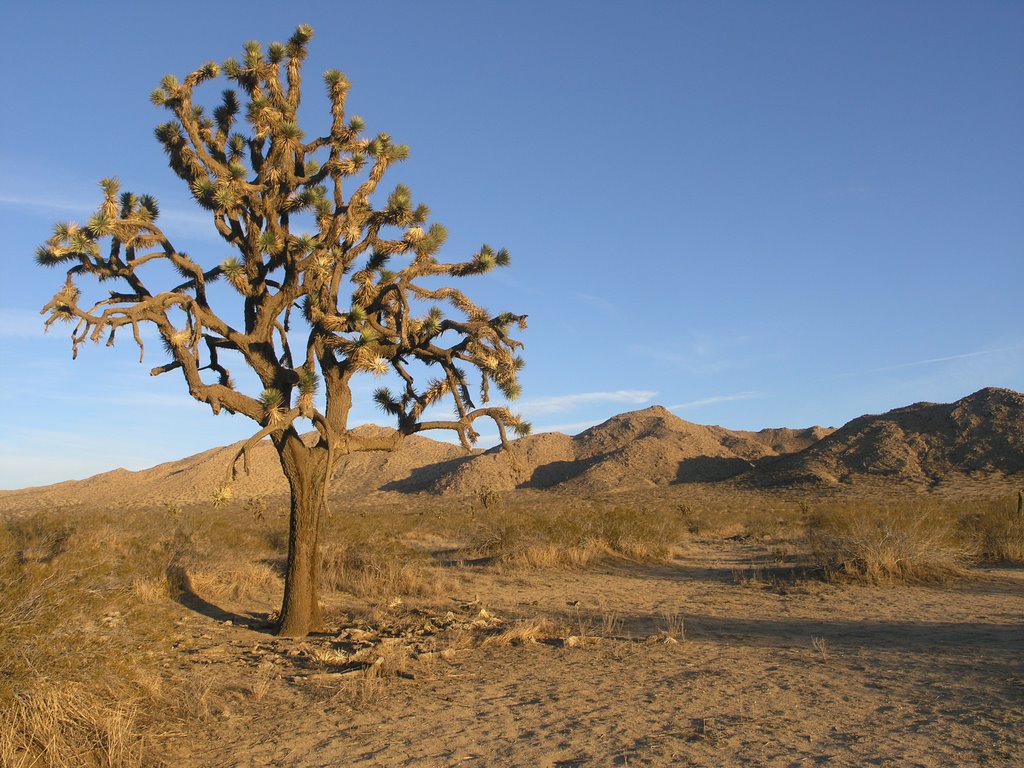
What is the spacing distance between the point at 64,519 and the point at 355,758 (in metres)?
16.4

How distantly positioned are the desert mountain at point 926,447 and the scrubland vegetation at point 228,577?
55.3 ft

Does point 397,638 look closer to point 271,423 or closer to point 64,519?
point 271,423

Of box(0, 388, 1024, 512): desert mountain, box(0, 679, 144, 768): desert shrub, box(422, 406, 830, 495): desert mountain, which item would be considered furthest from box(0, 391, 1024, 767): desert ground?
box(422, 406, 830, 495): desert mountain

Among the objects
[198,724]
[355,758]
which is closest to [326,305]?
[198,724]

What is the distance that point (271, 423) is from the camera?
844 centimetres

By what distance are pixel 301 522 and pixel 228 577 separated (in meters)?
4.27

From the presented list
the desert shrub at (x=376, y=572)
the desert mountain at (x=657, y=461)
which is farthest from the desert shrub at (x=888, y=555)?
the desert mountain at (x=657, y=461)

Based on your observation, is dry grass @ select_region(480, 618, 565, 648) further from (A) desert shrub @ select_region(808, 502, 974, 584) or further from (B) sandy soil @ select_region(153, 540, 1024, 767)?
(A) desert shrub @ select_region(808, 502, 974, 584)

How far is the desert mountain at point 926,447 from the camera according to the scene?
3966 cm

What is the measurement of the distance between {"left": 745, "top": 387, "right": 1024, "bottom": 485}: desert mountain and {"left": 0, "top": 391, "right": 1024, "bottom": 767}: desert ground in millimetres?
23791

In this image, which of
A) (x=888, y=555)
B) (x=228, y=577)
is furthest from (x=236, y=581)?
(x=888, y=555)

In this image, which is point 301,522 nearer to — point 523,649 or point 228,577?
point 523,649

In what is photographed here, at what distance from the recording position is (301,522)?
9.12 m

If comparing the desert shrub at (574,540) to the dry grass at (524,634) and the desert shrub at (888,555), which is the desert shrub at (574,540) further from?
the dry grass at (524,634)
